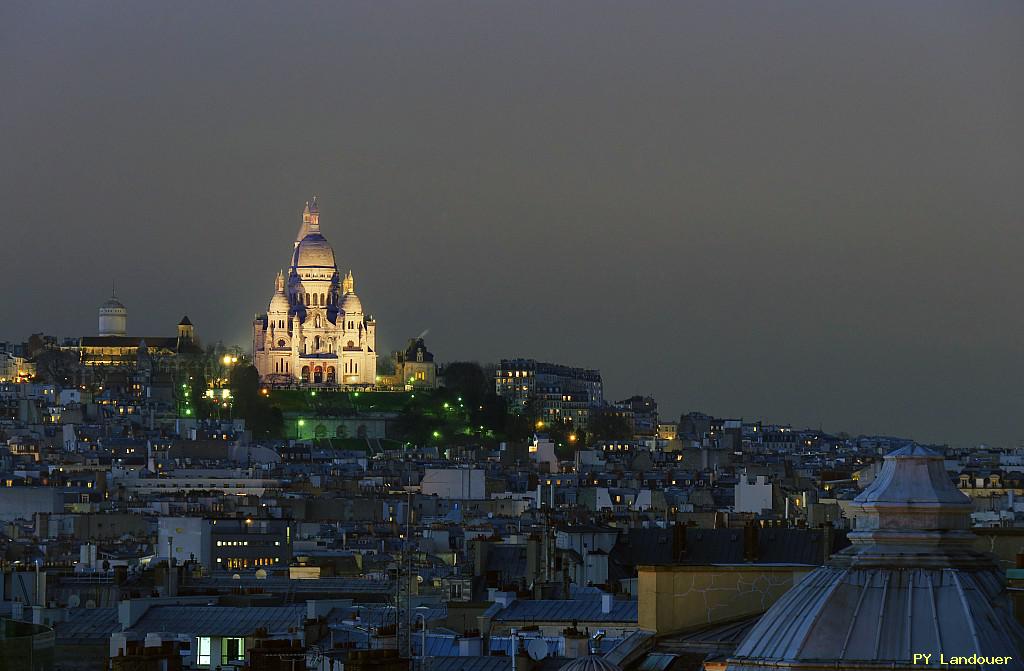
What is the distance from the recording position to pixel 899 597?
1225 cm

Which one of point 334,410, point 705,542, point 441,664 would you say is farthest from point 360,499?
point 441,664

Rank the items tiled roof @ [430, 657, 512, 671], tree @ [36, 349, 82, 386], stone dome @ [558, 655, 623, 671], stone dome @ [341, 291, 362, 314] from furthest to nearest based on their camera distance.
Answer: tree @ [36, 349, 82, 386] → stone dome @ [341, 291, 362, 314] → tiled roof @ [430, 657, 512, 671] → stone dome @ [558, 655, 623, 671]

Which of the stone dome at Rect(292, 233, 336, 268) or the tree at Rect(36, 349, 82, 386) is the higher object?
the stone dome at Rect(292, 233, 336, 268)

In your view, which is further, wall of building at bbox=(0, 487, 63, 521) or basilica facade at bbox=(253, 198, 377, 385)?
basilica facade at bbox=(253, 198, 377, 385)

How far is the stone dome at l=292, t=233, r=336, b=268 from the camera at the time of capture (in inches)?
7347

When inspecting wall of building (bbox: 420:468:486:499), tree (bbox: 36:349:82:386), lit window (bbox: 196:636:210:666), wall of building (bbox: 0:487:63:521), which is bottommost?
lit window (bbox: 196:636:210:666)

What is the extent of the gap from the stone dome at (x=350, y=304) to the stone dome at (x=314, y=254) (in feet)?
15.8

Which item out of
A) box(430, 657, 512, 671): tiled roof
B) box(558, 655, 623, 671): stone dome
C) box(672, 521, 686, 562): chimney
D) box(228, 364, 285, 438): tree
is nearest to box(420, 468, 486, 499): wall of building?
box(228, 364, 285, 438): tree

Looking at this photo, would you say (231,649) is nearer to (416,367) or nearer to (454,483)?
(454,483)

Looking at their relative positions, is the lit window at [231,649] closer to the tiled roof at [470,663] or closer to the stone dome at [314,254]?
the tiled roof at [470,663]

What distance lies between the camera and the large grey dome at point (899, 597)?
1198 centimetres

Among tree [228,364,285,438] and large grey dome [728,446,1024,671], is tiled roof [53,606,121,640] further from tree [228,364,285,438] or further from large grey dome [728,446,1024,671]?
tree [228,364,285,438]

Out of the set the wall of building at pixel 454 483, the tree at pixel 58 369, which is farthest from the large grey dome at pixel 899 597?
the tree at pixel 58 369

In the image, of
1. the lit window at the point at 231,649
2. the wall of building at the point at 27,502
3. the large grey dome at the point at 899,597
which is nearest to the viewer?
the large grey dome at the point at 899,597
